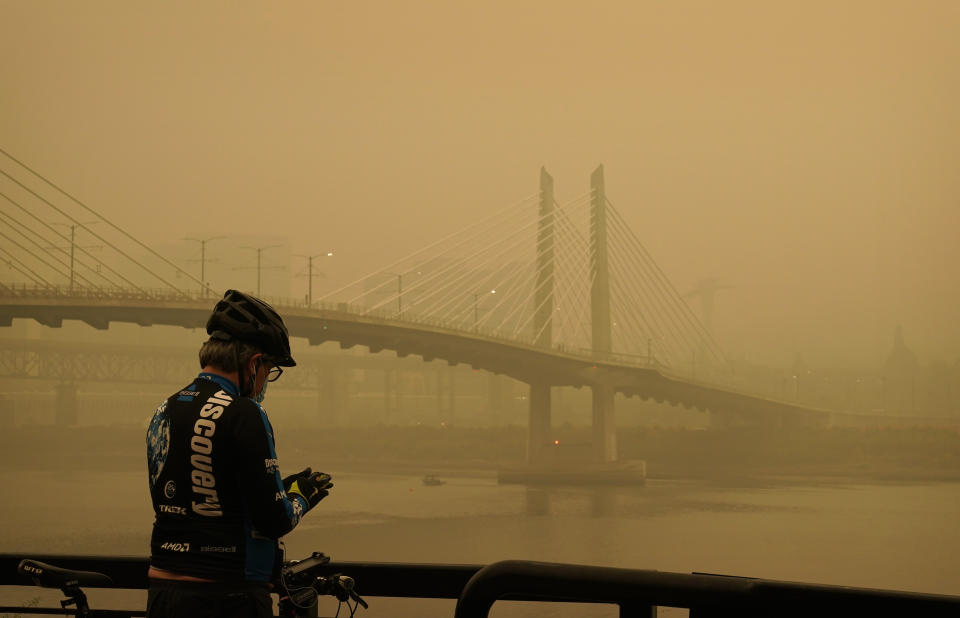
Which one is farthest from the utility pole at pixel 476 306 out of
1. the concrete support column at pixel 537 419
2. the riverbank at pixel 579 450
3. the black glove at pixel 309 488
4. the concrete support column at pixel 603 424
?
the black glove at pixel 309 488

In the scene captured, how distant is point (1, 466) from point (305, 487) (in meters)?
35.7

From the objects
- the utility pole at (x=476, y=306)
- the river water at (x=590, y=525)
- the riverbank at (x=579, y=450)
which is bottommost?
the river water at (x=590, y=525)

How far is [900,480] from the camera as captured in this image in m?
31.0

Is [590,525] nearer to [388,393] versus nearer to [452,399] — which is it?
[452,399]

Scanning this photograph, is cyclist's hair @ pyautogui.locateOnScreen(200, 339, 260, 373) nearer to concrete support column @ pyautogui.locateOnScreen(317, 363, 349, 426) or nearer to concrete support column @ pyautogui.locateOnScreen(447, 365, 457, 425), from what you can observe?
concrete support column @ pyautogui.locateOnScreen(317, 363, 349, 426)

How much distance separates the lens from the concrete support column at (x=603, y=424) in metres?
33.4

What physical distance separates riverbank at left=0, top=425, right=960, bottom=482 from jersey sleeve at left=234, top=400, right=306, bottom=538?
3160cm

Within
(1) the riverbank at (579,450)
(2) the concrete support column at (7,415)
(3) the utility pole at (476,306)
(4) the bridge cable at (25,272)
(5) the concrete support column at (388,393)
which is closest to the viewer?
(4) the bridge cable at (25,272)

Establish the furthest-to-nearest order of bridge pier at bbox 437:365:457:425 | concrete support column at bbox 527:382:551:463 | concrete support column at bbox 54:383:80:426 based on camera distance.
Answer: bridge pier at bbox 437:365:457:425 → concrete support column at bbox 527:382:551:463 → concrete support column at bbox 54:383:80:426

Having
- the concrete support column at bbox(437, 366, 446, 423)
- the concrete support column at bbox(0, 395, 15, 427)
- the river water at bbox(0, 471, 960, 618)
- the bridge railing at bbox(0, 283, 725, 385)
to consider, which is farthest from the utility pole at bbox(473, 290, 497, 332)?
the concrete support column at bbox(0, 395, 15, 427)

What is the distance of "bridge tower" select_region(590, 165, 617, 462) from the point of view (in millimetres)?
33531

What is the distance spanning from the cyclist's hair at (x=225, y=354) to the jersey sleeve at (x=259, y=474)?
0.12 metres

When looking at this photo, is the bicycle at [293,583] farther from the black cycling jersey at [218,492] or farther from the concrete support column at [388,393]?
the concrete support column at [388,393]

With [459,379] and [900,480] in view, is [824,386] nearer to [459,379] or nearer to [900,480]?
[900,480]
